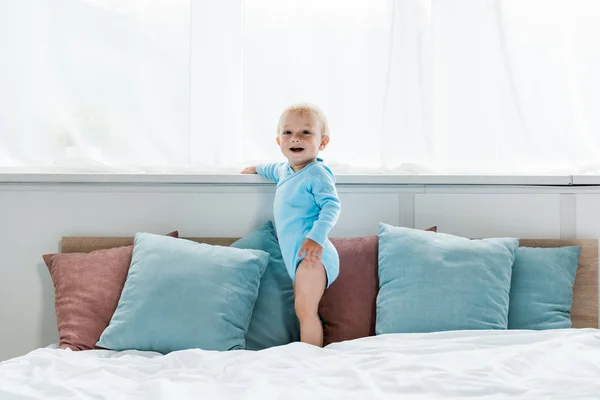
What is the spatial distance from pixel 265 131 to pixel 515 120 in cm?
88

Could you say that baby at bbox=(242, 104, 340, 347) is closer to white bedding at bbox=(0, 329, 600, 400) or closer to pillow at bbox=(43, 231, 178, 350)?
white bedding at bbox=(0, 329, 600, 400)

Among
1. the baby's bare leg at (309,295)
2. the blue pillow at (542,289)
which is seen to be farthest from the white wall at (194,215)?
the baby's bare leg at (309,295)

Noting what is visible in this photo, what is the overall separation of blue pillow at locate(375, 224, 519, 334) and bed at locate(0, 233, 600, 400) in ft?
0.26

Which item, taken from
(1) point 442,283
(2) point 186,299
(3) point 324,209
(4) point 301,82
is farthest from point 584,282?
(2) point 186,299

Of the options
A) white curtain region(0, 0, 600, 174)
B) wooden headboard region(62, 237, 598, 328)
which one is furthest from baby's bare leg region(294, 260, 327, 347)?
wooden headboard region(62, 237, 598, 328)

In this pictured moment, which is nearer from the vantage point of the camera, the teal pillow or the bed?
the bed

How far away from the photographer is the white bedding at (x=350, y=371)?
1.13m

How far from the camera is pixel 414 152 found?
6.56 ft

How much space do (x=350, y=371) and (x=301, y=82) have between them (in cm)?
112

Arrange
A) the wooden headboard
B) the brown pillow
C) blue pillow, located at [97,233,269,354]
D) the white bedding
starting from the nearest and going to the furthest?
the white bedding → blue pillow, located at [97,233,269,354] → the brown pillow → the wooden headboard

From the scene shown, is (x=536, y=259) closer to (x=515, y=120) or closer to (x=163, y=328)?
(x=515, y=120)

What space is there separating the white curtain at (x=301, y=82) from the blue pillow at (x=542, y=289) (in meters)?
0.37

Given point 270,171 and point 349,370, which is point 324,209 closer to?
point 270,171

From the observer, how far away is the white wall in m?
1.90
